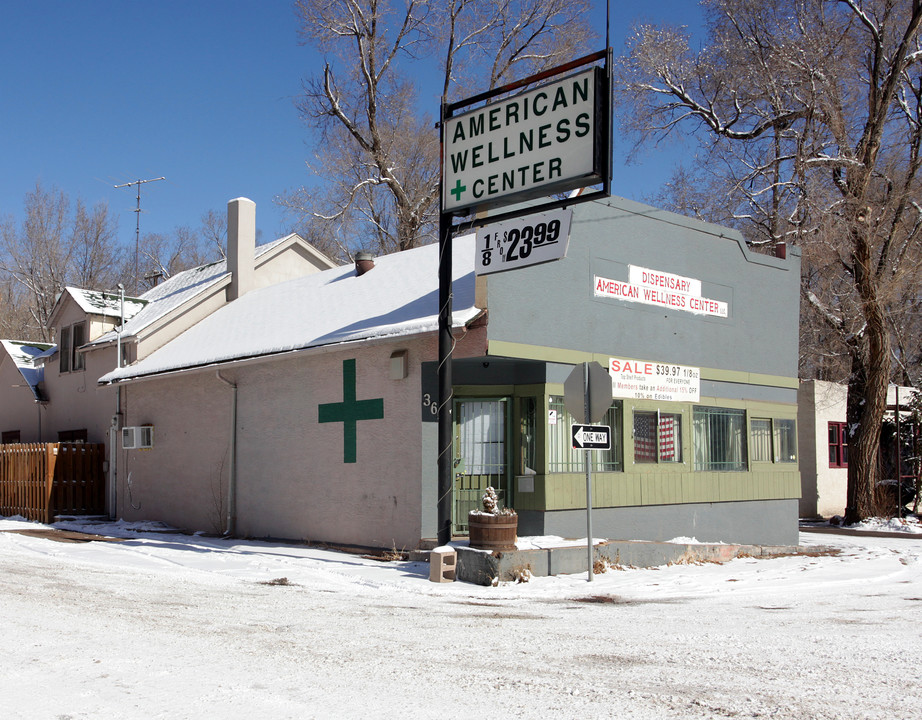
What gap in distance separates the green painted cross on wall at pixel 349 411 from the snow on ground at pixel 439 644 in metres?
2.48

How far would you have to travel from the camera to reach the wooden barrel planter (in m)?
11.8

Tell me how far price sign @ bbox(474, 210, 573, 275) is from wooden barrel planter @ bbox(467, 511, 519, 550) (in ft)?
11.0

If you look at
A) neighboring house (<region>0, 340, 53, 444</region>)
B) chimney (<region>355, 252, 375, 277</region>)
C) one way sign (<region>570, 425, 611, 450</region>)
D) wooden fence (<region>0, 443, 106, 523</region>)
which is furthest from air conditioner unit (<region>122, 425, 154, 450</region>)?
one way sign (<region>570, 425, 611, 450</region>)

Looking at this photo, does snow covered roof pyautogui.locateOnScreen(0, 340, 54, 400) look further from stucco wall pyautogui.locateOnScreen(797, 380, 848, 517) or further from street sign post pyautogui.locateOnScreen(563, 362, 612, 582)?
stucco wall pyautogui.locateOnScreen(797, 380, 848, 517)

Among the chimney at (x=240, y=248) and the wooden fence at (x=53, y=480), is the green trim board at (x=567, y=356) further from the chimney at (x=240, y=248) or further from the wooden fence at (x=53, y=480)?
the wooden fence at (x=53, y=480)

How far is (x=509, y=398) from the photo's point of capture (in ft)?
48.8

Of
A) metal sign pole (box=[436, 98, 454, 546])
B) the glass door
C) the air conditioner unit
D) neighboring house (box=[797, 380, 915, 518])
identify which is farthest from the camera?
neighboring house (box=[797, 380, 915, 518])

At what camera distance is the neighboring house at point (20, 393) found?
2574cm

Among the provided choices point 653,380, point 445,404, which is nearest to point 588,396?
point 445,404

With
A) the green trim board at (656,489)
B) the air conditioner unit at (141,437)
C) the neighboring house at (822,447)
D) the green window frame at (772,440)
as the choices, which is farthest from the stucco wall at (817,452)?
the air conditioner unit at (141,437)

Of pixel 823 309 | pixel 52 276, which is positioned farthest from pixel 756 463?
pixel 52 276

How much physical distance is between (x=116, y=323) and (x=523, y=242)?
50.9 ft

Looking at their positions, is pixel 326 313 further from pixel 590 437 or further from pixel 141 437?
pixel 590 437

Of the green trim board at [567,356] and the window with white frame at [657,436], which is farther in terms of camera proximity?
the window with white frame at [657,436]
